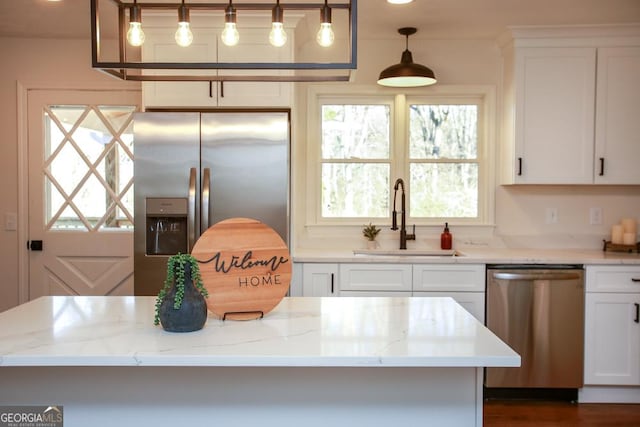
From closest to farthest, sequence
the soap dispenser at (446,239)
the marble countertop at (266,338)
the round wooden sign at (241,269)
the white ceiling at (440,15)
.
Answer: the marble countertop at (266,338) < the round wooden sign at (241,269) < the white ceiling at (440,15) < the soap dispenser at (446,239)

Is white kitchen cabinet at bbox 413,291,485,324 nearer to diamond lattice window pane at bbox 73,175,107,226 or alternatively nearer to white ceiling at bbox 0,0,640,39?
white ceiling at bbox 0,0,640,39

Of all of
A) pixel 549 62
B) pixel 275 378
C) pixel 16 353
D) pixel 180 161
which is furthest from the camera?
pixel 549 62

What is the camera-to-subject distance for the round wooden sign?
178 centimetres

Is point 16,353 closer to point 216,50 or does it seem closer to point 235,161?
point 235,161

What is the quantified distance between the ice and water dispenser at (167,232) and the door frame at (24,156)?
51.0 inches

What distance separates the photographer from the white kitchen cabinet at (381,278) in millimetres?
3385

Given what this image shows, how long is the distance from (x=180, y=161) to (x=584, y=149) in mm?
2506

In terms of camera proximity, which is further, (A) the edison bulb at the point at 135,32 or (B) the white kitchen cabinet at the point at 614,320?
(B) the white kitchen cabinet at the point at 614,320

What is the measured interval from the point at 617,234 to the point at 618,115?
0.79 meters

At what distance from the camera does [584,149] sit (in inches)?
141

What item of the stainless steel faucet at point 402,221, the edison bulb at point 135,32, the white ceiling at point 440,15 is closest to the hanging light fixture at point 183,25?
the edison bulb at point 135,32

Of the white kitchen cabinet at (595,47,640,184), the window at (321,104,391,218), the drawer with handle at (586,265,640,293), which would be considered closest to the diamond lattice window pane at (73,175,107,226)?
the window at (321,104,391,218)

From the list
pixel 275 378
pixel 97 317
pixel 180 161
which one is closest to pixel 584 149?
pixel 180 161

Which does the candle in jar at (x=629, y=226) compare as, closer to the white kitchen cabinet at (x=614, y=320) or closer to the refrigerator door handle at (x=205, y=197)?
the white kitchen cabinet at (x=614, y=320)
